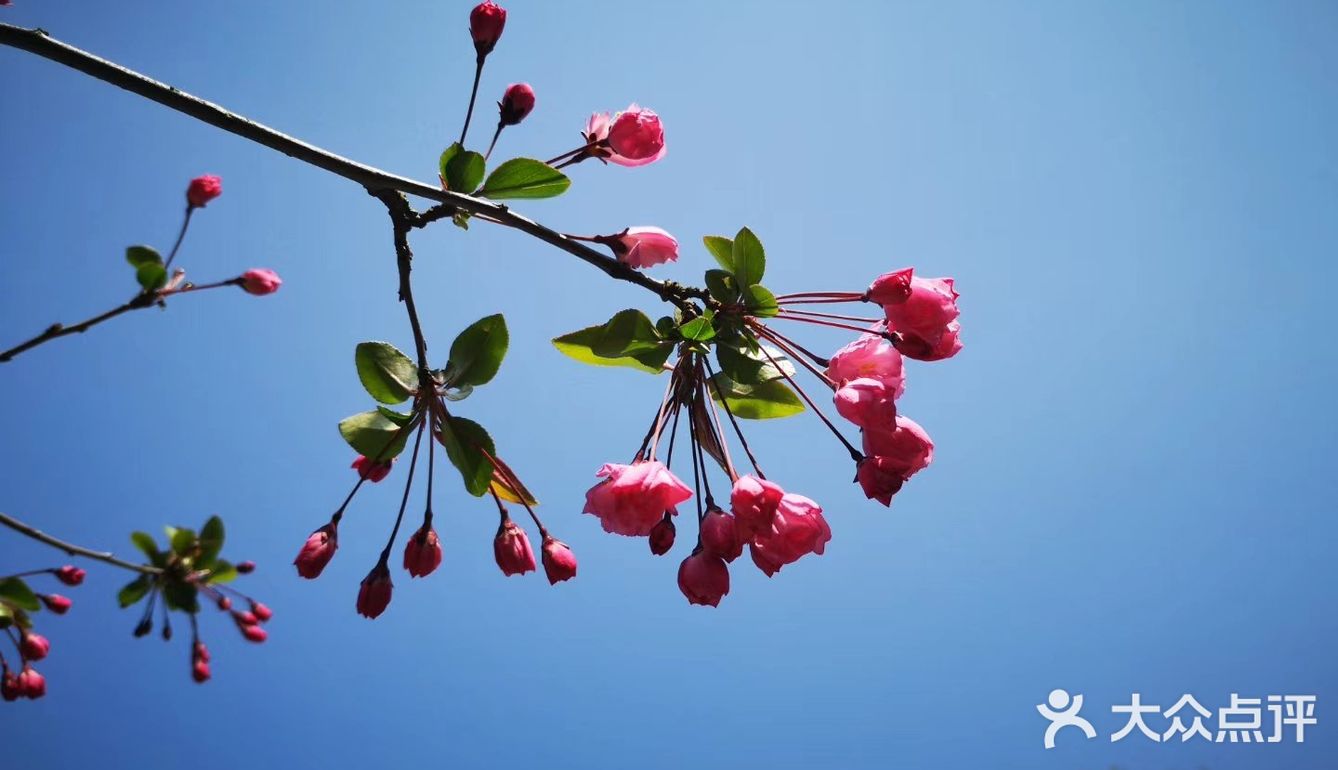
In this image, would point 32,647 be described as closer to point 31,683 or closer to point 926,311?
point 31,683

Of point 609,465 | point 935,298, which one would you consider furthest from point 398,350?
point 935,298

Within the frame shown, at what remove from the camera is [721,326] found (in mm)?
905

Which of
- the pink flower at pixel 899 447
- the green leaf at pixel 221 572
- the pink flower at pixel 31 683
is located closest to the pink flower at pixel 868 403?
the pink flower at pixel 899 447

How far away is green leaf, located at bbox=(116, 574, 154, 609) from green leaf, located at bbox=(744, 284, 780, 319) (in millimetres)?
1014

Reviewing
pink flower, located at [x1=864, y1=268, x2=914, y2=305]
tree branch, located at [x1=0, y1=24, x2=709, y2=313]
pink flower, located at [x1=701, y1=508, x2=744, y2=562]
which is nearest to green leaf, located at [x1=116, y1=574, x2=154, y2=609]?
tree branch, located at [x1=0, y1=24, x2=709, y2=313]

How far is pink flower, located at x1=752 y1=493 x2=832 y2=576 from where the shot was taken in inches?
33.5

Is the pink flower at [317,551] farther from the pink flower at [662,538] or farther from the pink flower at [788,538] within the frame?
the pink flower at [788,538]

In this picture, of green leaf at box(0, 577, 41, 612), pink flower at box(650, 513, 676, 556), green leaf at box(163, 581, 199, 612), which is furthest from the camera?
green leaf at box(0, 577, 41, 612)

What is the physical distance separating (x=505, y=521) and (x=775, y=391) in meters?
0.40

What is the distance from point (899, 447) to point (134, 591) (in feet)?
3.84

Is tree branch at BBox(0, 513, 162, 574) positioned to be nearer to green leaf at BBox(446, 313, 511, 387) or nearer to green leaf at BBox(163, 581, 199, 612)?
green leaf at BBox(163, 581, 199, 612)

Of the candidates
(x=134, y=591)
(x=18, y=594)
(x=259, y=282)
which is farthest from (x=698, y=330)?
(x=18, y=594)

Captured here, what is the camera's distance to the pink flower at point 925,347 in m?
0.86

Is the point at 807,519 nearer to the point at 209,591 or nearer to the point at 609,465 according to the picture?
the point at 609,465
